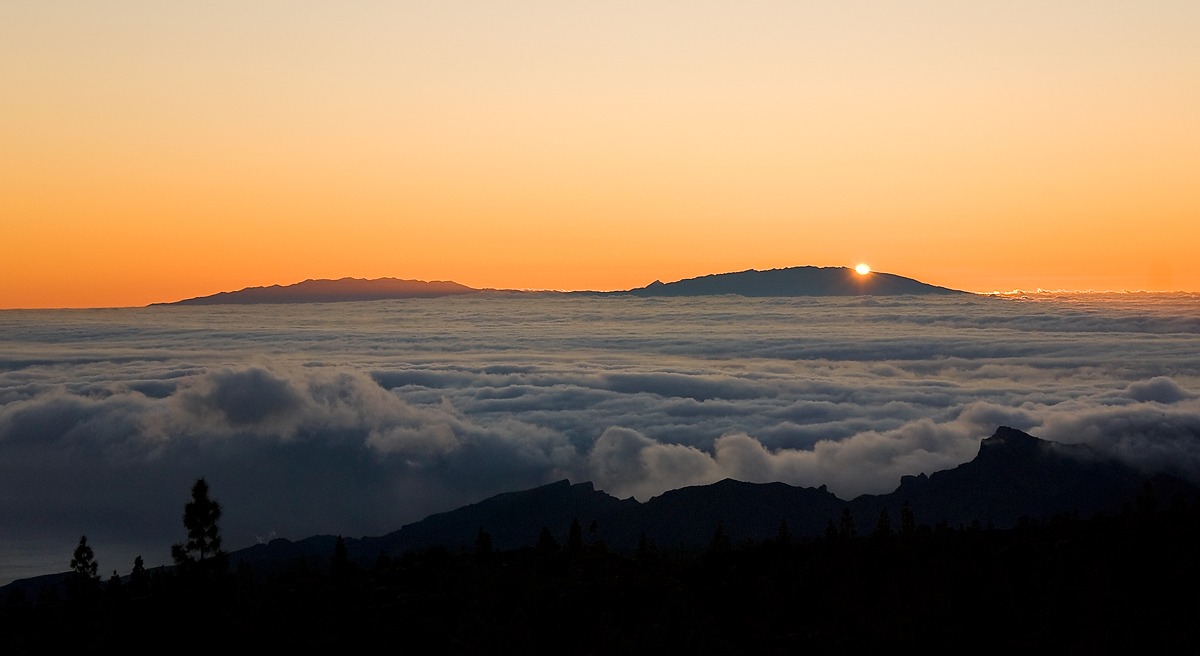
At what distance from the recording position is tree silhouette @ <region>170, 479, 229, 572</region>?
6844cm

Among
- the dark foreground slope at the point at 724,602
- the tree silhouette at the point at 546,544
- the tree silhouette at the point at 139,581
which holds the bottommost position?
the tree silhouette at the point at 139,581

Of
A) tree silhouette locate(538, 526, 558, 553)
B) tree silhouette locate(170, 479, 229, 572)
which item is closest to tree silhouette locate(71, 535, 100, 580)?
tree silhouette locate(170, 479, 229, 572)

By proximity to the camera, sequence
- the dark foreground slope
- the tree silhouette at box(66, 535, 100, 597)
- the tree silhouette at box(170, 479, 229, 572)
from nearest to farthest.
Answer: the dark foreground slope < the tree silhouette at box(170, 479, 229, 572) < the tree silhouette at box(66, 535, 100, 597)

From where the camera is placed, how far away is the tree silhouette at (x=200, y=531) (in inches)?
2694

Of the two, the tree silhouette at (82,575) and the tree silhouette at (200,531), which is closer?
the tree silhouette at (200,531)

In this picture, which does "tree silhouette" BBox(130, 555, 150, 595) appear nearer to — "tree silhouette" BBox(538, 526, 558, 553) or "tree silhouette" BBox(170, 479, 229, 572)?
"tree silhouette" BBox(170, 479, 229, 572)

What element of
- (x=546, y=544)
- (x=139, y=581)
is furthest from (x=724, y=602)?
(x=139, y=581)

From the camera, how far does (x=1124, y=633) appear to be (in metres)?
57.0

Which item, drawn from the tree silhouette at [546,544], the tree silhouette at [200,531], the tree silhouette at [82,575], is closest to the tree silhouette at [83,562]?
the tree silhouette at [82,575]

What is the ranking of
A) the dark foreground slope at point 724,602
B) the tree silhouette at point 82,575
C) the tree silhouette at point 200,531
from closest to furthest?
the dark foreground slope at point 724,602 → the tree silhouette at point 200,531 → the tree silhouette at point 82,575

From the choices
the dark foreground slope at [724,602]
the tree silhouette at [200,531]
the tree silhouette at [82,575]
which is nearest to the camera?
the dark foreground slope at [724,602]

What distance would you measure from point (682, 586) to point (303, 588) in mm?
37089

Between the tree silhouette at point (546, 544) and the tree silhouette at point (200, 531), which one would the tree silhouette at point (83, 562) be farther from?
the tree silhouette at point (546, 544)

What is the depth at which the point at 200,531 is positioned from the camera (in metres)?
70.7
